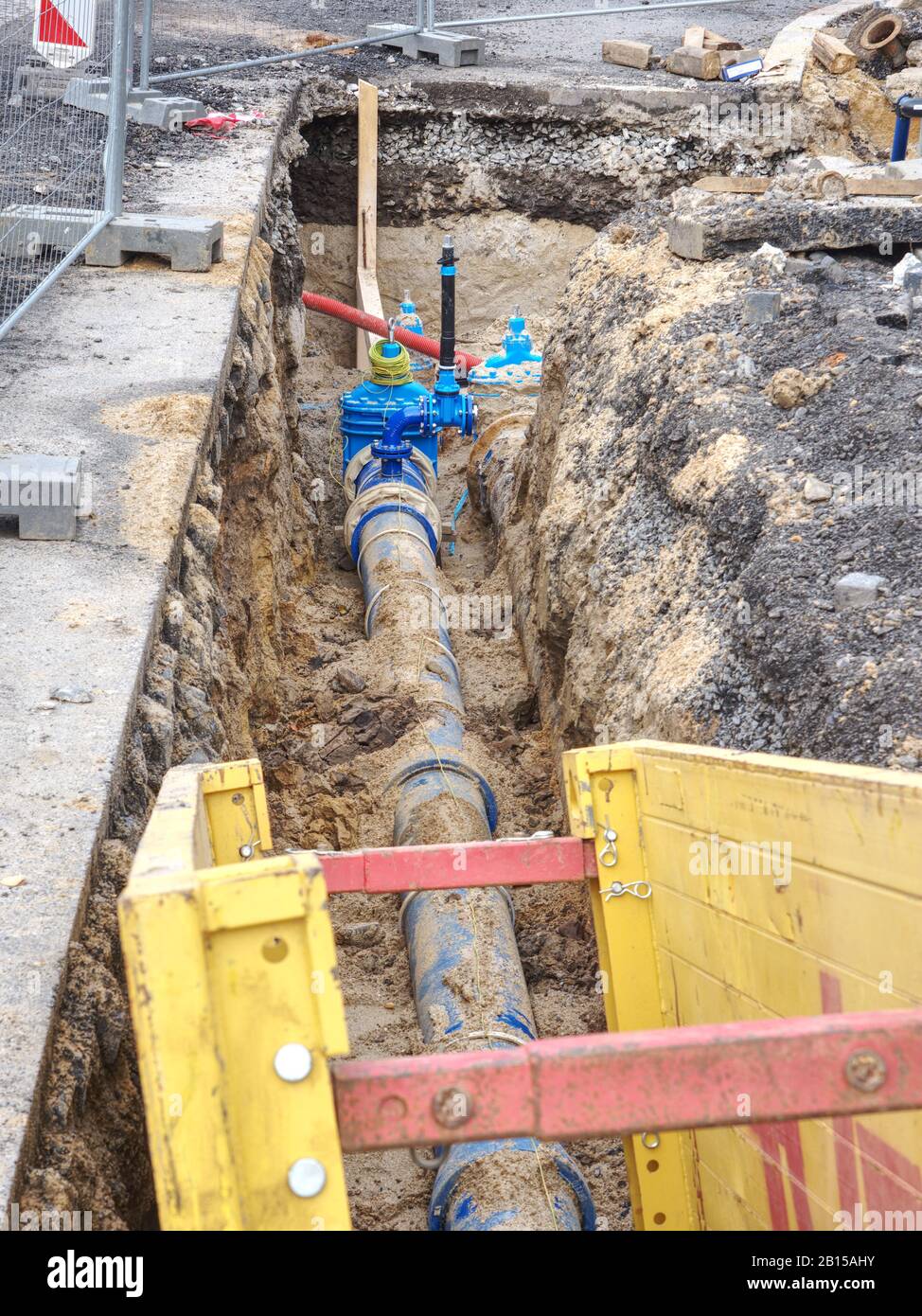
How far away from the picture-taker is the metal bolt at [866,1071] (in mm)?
1511

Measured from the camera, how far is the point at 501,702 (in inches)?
257

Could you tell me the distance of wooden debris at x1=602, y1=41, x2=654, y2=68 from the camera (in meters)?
12.4

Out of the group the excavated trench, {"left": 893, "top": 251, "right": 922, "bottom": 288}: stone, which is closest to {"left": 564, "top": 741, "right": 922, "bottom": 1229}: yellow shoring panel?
the excavated trench

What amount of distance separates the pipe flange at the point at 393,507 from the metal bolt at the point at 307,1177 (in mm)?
6347

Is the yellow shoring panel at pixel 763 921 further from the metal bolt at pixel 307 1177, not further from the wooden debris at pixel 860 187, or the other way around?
the wooden debris at pixel 860 187

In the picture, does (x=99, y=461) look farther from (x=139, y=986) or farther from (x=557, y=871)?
(x=139, y=986)

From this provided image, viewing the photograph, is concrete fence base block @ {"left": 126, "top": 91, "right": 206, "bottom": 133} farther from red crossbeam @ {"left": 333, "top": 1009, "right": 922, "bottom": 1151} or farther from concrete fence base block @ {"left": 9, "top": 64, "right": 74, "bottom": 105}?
red crossbeam @ {"left": 333, "top": 1009, "right": 922, "bottom": 1151}

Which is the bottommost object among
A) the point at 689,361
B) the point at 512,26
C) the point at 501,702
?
the point at 501,702

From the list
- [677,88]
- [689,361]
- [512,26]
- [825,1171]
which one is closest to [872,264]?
[689,361]

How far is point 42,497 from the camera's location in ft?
13.6

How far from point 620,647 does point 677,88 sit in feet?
27.7

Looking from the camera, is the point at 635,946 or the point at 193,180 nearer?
the point at 635,946

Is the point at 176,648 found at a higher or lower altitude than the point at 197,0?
lower

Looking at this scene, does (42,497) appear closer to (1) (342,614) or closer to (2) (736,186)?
(1) (342,614)
